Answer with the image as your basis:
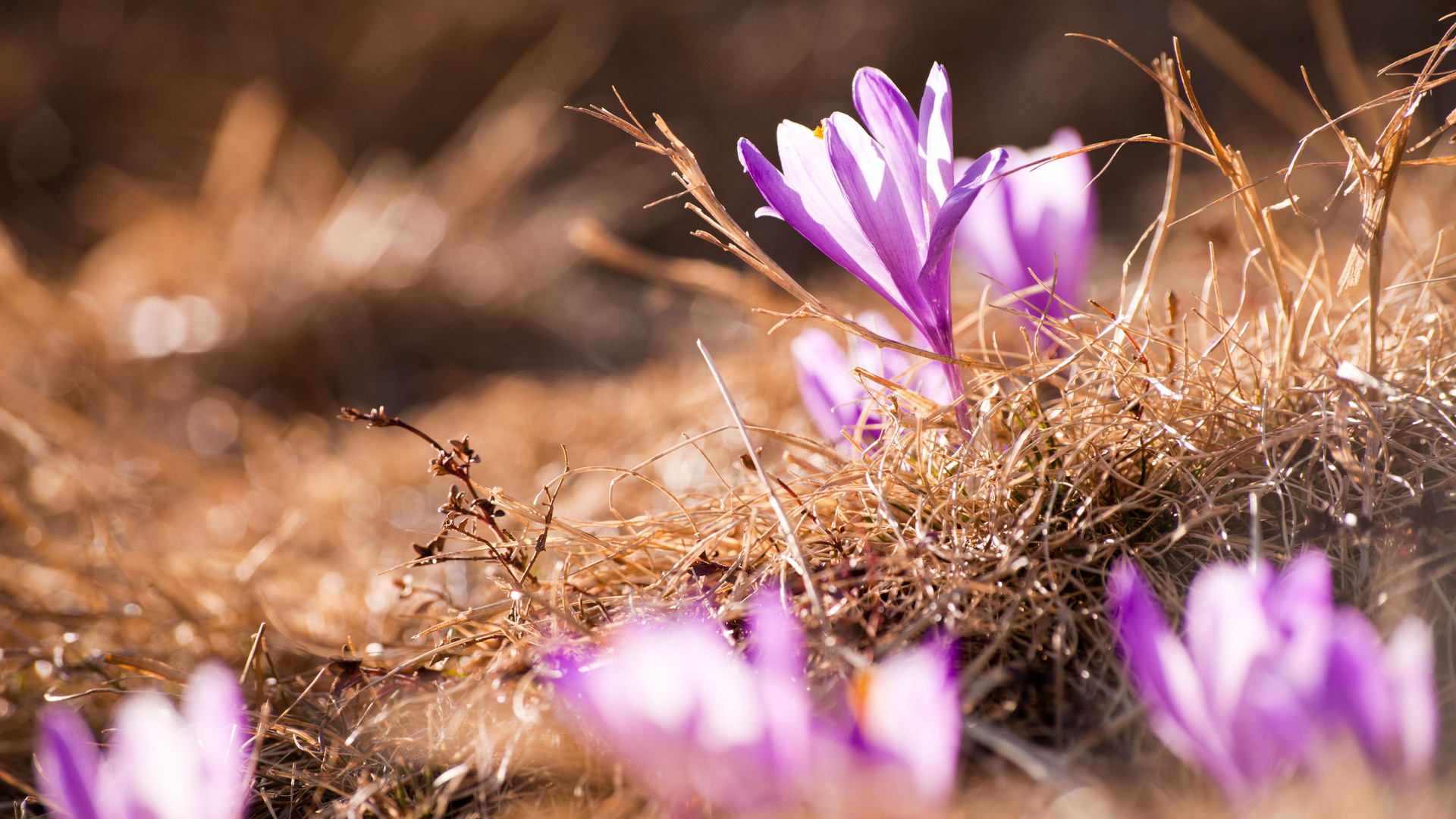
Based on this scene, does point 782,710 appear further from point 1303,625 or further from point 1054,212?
point 1054,212

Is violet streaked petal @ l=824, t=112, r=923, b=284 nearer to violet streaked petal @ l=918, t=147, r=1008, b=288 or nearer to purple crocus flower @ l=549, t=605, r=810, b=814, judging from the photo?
violet streaked petal @ l=918, t=147, r=1008, b=288

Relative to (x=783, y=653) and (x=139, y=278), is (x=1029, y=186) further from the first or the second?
(x=139, y=278)

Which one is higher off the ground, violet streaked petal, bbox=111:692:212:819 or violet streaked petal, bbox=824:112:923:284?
violet streaked petal, bbox=824:112:923:284

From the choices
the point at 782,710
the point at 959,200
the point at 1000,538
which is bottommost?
the point at 1000,538

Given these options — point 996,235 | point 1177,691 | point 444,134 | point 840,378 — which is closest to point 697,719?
point 1177,691

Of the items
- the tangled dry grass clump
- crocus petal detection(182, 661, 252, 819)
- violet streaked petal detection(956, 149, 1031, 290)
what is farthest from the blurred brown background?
crocus petal detection(182, 661, 252, 819)
